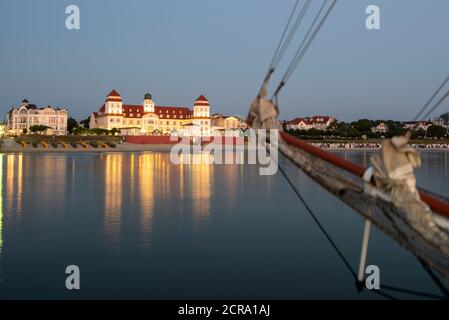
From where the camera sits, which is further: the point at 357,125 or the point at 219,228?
the point at 357,125

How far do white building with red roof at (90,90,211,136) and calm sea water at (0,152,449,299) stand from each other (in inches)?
3056

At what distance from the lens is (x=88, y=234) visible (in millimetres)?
15289

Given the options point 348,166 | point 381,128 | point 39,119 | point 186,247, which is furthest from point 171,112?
point 348,166

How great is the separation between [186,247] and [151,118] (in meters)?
91.9

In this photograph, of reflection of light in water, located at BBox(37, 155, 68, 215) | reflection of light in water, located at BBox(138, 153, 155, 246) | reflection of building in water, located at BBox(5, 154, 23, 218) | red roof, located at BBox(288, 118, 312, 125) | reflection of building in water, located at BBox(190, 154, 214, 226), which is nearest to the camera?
reflection of light in water, located at BBox(138, 153, 155, 246)

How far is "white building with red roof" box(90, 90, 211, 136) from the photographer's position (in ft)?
336

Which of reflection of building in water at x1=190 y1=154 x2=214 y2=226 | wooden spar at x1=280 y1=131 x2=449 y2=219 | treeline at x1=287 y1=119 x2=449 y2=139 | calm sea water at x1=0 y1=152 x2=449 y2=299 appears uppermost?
treeline at x1=287 y1=119 x2=449 y2=139

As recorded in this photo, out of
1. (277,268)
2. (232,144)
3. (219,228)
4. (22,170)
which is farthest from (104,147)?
(277,268)

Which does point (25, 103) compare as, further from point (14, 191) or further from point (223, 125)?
point (14, 191)

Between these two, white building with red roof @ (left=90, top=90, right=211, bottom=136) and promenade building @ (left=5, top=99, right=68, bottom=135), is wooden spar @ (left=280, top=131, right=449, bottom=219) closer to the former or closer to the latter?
white building with red roof @ (left=90, top=90, right=211, bottom=136)

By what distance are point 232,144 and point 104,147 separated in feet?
82.7

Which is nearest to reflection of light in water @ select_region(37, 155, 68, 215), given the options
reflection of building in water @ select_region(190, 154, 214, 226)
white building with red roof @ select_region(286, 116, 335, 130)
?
reflection of building in water @ select_region(190, 154, 214, 226)

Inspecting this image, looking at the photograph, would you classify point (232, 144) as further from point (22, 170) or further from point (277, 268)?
point (277, 268)
